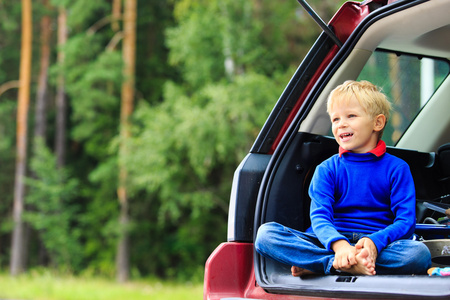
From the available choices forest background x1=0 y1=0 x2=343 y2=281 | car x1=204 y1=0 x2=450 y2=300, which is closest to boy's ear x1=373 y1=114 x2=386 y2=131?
car x1=204 y1=0 x2=450 y2=300

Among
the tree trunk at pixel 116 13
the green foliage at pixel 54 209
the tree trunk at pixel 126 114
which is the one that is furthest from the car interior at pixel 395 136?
the tree trunk at pixel 116 13

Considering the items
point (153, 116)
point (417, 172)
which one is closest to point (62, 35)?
point (153, 116)

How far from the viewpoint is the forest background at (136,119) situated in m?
16.4

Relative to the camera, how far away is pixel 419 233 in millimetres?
2660

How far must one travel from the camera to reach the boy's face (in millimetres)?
2424

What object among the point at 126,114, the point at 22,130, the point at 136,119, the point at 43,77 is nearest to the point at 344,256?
the point at 136,119

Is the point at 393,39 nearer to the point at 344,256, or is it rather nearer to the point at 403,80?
the point at 403,80

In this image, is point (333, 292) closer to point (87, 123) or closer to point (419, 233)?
point (419, 233)

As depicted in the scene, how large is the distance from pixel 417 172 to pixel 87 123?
20.8 meters

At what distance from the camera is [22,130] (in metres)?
22.7

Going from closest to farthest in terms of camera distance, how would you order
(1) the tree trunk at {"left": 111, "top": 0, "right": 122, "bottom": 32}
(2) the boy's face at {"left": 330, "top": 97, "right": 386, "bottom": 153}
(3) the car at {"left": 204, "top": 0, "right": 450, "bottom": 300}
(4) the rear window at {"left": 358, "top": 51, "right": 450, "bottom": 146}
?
(2) the boy's face at {"left": 330, "top": 97, "right": 386, "bottom": 153} < (3) the car at {"left": 204, "top": 0, "right": 450, "bottom": 300} < (4) the rear window at {"left": 358, "top": 51, "right": 450, "bottom": 146} < (1) the tree trunk at {"left": 111, "top": 0, "right": 122, "bottom": 32}

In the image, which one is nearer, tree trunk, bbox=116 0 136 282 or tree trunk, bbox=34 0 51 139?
tree trunk, bbox=116 0 136 282

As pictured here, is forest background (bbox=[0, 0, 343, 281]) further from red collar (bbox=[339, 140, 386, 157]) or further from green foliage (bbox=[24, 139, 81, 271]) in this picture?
red collar (bbox=[339, 140, 386, 157])

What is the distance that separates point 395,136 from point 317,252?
1.20m
